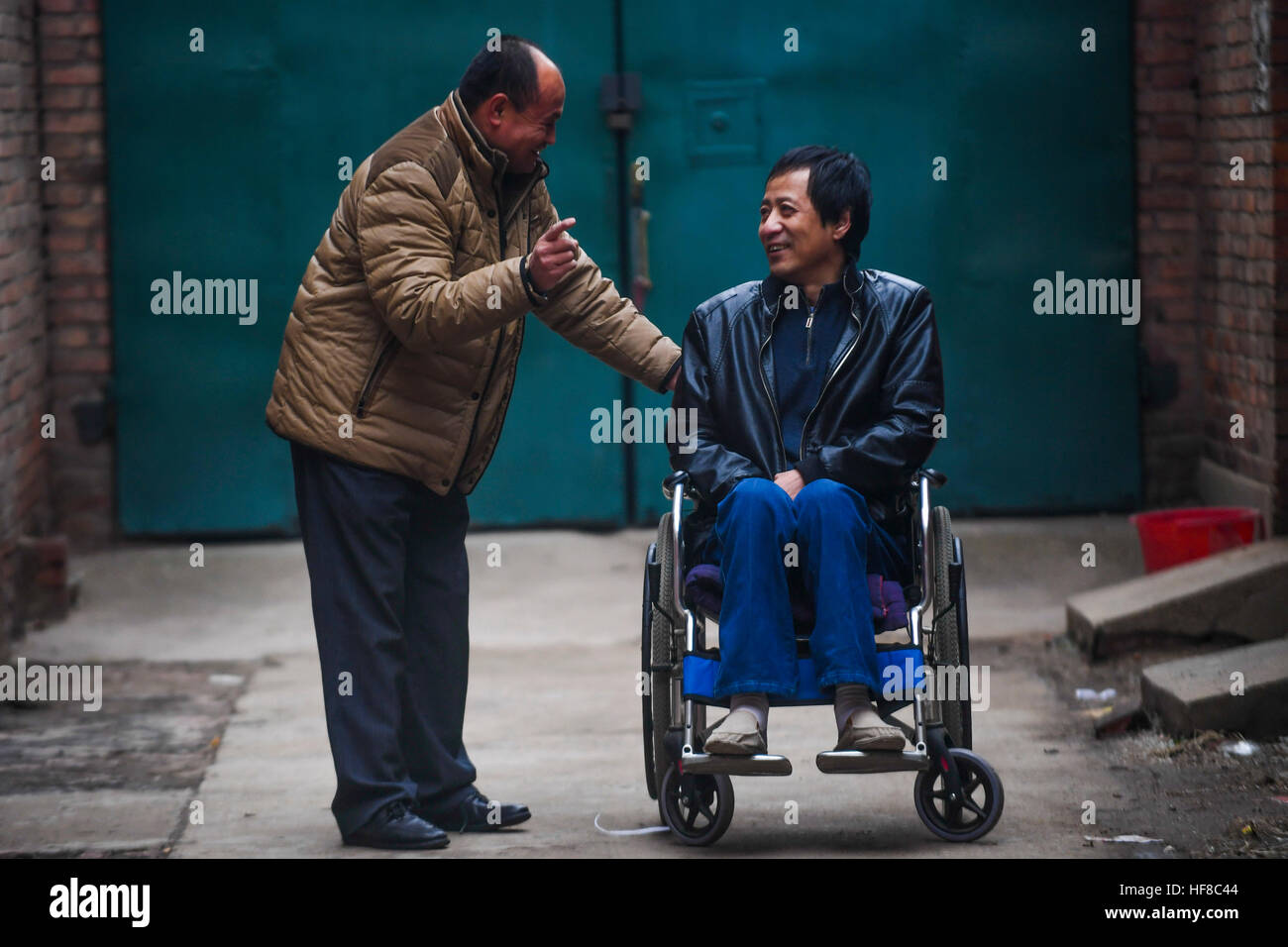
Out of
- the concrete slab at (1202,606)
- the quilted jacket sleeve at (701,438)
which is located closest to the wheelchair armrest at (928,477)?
the quilted jacket sleeve at (701,438)

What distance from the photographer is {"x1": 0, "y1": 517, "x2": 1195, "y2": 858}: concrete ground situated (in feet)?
13.9

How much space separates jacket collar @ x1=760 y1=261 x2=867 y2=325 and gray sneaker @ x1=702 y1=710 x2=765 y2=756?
966 mm

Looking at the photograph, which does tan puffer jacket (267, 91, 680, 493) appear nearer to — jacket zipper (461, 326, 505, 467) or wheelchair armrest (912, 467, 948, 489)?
jacket zipper (461, 326, 505, 467)

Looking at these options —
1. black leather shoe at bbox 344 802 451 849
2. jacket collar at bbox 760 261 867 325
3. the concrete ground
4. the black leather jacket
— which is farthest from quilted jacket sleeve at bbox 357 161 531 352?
the concrete ground

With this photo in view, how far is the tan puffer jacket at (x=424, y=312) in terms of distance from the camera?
397 cm

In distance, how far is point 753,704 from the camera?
3918 mm

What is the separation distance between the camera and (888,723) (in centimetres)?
393

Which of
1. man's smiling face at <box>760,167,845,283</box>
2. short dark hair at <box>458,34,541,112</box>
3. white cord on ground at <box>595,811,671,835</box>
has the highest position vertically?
short dark hair at <box>458,34,541,112</box>

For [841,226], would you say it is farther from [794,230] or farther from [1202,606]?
[1202,606]

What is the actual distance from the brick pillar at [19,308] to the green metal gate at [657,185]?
0.31m

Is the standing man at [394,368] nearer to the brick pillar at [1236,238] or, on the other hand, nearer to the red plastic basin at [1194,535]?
the red plastic basin at [1194,535]

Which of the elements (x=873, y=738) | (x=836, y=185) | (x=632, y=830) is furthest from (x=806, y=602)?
(x=836, y=185)
